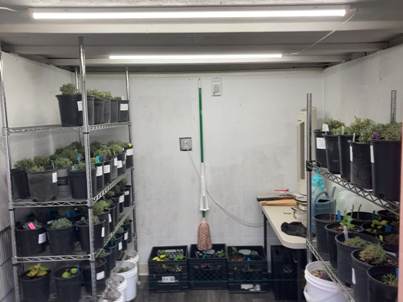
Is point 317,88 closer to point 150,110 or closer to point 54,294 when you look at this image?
point 150,110

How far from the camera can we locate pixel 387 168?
1.47 meters

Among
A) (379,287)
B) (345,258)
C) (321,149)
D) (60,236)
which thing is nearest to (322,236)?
(345,258)

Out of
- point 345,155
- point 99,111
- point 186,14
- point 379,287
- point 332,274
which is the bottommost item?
point 332,274

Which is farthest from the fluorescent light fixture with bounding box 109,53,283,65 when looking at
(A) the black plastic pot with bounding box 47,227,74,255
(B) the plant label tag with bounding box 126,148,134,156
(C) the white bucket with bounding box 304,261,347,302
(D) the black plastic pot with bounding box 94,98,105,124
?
(C) the white bucket with bounding box 304,261,347,302

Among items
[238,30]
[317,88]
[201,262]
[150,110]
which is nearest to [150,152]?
[150,110]

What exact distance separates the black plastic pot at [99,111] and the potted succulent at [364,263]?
7.09 ft

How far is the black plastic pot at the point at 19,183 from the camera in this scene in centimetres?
247

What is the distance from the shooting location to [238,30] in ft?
6.95

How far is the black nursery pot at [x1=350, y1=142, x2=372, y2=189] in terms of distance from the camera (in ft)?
5.42

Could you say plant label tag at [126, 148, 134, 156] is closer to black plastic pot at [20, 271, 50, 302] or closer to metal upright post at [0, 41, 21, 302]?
metal upright post at [0, 41, 21, 302]

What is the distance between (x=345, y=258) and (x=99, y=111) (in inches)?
85.2

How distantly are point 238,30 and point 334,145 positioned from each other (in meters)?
0.88

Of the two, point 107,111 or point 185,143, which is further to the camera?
point 185,143

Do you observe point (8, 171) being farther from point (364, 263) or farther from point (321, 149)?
point (364, 263)
